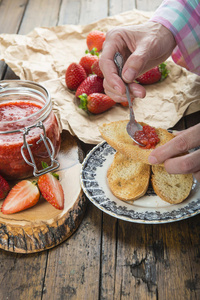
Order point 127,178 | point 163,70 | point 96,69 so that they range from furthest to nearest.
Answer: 1. point 163,70
2. point 96,69
3. point 127,178

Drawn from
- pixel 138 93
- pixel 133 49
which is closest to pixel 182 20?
pixel 133 49

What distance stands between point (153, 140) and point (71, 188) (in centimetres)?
40

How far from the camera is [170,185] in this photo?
1420mm

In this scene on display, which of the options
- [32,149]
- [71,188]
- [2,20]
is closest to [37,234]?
[71,188]

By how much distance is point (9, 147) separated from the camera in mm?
1407

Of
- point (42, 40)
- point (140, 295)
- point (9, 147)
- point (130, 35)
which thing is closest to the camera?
point (140, 295)

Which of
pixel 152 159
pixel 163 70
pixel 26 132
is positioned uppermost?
pixel 26 132

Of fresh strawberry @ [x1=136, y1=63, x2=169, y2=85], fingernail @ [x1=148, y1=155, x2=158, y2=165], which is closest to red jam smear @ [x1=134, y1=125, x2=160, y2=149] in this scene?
fingernail @ [x1=148, y1=155, x2=158, y2=165]

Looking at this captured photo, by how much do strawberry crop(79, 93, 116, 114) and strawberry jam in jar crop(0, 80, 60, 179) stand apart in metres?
0.37

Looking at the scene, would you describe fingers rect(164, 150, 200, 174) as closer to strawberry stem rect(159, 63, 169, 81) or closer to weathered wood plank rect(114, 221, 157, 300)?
weathered wood plank rect(114, 221, 157, 300)

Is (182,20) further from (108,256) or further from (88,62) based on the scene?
(108,256)

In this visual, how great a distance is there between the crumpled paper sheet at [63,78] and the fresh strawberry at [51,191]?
1.37 ft

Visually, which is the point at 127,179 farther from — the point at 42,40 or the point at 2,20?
the point at 2,20

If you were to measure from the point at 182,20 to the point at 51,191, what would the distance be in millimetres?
960
